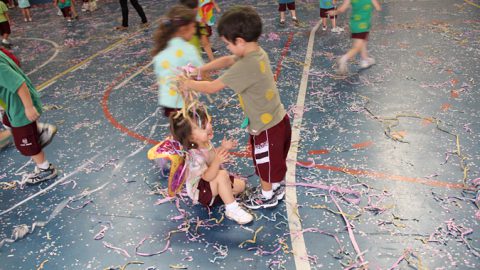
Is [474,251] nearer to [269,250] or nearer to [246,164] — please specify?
[269,250]

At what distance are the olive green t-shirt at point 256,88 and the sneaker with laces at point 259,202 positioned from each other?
62 centimetres

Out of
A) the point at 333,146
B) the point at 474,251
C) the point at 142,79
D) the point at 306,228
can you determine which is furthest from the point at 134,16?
the point at 474,251

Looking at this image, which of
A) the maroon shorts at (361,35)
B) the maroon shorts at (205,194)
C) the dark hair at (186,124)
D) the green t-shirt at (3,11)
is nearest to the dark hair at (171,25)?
the dark hair at (186,124)

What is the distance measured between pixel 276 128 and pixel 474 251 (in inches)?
59.6

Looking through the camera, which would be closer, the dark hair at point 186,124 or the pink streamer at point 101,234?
the dark hair at point 186,124

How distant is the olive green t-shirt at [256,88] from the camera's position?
8.20ft

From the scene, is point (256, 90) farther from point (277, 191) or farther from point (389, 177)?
point (389, 177)

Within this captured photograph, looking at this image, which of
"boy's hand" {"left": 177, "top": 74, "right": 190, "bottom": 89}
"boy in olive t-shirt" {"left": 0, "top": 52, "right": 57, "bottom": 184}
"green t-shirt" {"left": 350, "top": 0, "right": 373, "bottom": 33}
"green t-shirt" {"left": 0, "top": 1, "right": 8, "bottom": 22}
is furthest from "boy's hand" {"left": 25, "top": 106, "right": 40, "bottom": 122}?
"green t-shirt" {"left": 0, "top": 1, "right": 8, "bottom": 22}

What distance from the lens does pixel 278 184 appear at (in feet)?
10.3

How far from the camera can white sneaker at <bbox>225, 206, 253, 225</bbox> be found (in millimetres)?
2902

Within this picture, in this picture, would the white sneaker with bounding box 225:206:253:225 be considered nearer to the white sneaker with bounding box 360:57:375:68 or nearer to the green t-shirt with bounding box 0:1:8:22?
the white sneaker with bounding box 360:57:375:68

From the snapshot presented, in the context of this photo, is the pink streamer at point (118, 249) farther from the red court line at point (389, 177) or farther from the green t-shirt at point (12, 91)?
the red court line at point (389, 177)

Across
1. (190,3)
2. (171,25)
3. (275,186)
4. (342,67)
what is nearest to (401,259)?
(275,186)

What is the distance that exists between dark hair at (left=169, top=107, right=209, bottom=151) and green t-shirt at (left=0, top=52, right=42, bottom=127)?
132cm
